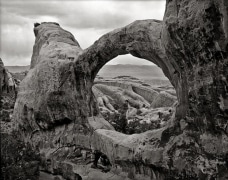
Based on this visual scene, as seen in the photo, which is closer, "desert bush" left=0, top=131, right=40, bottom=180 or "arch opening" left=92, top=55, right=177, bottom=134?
"desert bush" left=0, top=131, right=40, bottom=180

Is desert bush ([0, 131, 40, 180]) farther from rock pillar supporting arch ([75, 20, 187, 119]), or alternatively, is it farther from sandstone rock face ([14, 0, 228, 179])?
rock pillar supporting arch ([75, 20, 187, 119])

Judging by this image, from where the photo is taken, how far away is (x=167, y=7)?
8.73 m

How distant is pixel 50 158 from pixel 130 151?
15.2 feet

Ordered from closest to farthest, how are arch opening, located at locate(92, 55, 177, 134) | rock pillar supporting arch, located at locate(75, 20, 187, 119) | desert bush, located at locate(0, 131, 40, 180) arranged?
rock pillar supporting arch, located at locate(75, 20, 187, 119) < desert bush, located at locate(0, 131, 40, 180) < arch opening, located at locate(92, 55, 177, 134)

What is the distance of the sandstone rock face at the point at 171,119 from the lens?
798 centimetres

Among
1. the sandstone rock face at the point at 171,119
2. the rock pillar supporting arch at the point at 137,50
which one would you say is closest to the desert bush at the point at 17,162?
the sandstone rock face at the point at 171,119

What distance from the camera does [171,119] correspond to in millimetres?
9875

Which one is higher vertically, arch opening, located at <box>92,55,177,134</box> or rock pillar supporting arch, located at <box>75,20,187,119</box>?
rock pillar supporting arch, located at <box>75,20,187,119</box>

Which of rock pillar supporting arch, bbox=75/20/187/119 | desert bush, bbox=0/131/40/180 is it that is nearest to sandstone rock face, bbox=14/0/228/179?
rock pillar supporting arch, bbox=75/20/187/119

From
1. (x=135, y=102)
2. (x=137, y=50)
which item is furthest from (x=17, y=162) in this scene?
(x=135, y=102)

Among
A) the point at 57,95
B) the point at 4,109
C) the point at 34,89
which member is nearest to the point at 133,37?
the point at 57,95

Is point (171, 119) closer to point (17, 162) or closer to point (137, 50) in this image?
point (137, 50)

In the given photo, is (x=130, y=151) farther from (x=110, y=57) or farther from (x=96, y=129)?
(x=110, y=57)

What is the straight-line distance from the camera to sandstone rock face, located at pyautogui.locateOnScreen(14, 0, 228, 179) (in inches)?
314
